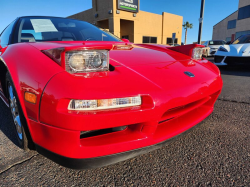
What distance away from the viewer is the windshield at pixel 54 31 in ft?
6.34

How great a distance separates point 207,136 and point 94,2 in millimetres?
18660

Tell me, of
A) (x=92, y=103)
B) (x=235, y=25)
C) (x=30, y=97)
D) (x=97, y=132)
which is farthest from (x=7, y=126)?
(x=235, y=25)

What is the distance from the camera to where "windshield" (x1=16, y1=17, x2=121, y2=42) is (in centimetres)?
193

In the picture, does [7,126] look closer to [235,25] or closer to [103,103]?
[103,103]

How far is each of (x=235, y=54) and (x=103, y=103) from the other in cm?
555

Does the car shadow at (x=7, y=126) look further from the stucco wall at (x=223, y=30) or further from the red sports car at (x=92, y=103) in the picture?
the stucco wall at (x=223, y=30)

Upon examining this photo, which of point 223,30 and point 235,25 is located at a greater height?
point 235,25

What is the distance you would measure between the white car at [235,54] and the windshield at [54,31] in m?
4.51

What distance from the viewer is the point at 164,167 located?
4.25 ft

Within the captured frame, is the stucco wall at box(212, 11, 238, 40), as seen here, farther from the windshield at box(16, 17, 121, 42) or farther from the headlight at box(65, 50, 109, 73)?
the headlight at box(65, 50, 109, 73)

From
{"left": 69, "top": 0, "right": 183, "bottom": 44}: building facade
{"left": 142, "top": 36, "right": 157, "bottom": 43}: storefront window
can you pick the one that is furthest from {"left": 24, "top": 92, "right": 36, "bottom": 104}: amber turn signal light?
{"left": 142, "top": 36, "right": 157, "bottom": 43}: storefront window

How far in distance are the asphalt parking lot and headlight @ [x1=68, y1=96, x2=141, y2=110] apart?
20.1 inches

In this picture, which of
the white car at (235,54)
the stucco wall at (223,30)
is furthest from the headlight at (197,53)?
the stucco wall at (223,30)

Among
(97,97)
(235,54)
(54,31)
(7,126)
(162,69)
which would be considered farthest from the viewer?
(235,54)
